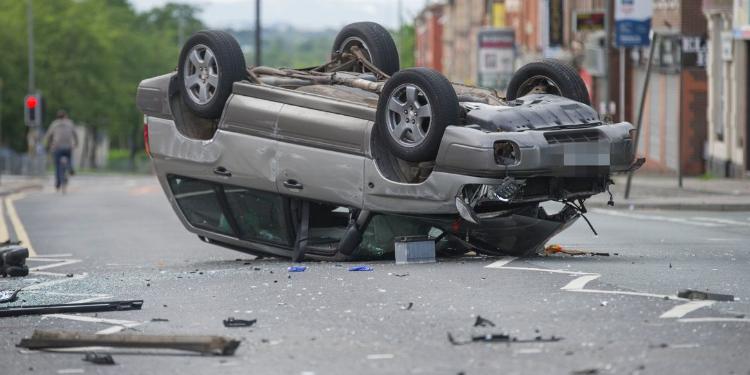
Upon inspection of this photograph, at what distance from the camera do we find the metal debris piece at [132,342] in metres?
8.62

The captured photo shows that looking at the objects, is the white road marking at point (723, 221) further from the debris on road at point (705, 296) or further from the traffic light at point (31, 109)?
the traffic light at point (31, 109)

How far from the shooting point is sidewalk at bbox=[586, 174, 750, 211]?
26.4 meters

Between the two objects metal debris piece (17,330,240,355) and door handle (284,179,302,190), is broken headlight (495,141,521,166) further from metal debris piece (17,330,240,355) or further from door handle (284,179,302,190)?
metal debris piece (17,330,240,355)

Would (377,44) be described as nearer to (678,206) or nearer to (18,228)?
(18,228)

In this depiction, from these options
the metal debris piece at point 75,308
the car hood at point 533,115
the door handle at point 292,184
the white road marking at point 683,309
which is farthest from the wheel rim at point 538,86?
the metal debris piece at point 75,308

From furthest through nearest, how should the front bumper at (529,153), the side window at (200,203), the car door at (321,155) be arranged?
the side window at (200,203)
the car door at (321,155)
the front bumper at (529,153)

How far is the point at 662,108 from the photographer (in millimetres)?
47719

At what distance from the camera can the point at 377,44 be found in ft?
51.1

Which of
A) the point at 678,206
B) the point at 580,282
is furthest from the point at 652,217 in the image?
the point at 580,282

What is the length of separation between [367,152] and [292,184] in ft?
2.97

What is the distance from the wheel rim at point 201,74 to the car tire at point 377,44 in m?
1.65

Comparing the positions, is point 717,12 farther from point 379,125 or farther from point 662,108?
point 379,125

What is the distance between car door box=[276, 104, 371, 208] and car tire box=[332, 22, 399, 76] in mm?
1879

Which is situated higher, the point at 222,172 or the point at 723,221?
the point at 222,172
